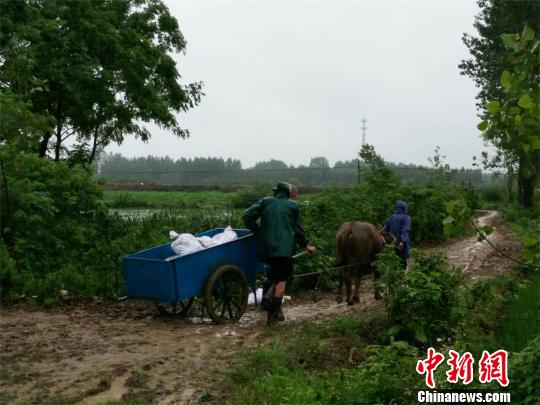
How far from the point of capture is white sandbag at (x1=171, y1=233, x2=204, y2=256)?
8250 mm

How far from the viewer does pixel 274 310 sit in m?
8.33

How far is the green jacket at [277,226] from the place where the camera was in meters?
8.21

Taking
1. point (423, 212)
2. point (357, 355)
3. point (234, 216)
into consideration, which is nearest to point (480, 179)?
point (423, 212)

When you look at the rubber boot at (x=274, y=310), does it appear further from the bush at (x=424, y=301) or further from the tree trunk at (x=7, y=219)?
the tree trunk at (x=7, y=219)

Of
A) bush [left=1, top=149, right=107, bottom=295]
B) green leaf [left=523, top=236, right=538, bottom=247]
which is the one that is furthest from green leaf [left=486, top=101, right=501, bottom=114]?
bush [left=1, top=149, right=107, bottom=295]

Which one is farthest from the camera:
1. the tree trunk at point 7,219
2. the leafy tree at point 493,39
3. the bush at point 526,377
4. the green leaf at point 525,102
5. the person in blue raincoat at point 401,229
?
the leafy tree at point 493,39

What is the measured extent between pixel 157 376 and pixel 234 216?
10035mm

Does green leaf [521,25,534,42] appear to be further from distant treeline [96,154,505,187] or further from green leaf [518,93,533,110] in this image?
distant treeline [96,154,505,187]

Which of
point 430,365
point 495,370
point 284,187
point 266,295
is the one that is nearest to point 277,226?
point 284,187

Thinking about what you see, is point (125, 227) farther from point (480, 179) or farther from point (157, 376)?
point (480, 179)

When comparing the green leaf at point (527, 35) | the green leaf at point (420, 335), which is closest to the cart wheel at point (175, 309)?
the green leaf at point (420, 335)

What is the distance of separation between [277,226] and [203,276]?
1.14 m

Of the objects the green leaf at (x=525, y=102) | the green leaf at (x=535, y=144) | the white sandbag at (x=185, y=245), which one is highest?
the green leaf at (x=525, y=102)

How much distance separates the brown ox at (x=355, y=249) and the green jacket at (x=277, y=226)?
1.34 m
